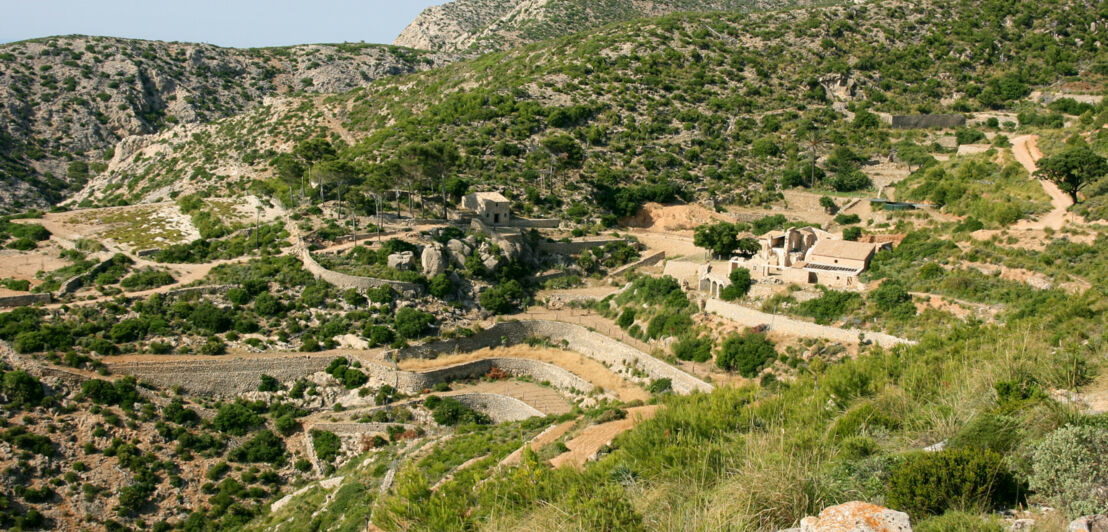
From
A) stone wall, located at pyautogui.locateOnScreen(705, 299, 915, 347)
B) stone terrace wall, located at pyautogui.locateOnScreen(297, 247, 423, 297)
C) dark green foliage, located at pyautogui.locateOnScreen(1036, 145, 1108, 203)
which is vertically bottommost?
stone wall, located at pyautogui.locateOnScreen(705, 299, 915, 347)

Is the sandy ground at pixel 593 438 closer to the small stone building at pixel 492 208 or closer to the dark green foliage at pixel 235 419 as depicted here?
the dark green foliage at pixel 235 419

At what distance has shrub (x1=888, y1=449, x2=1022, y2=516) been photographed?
8211 millimetres

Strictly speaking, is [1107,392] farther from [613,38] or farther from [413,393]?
[613,38]

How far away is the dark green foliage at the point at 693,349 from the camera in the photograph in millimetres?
31062

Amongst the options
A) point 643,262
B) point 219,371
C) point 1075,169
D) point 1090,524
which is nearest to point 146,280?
point 219,371

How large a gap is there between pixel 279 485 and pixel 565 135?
37201 millimetres

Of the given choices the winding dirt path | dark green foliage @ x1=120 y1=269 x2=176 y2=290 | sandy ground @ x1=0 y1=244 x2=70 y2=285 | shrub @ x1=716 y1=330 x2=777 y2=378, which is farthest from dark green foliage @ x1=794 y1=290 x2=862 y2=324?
sandy ground @ x1=0 y1=244 x2=70 y2=285

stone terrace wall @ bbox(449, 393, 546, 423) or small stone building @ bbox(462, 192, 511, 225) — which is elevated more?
small stone building @ bbox(462, 192, 511, 225)

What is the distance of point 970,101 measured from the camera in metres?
64.2

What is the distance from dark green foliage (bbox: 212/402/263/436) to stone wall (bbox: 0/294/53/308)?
1055 centimetres

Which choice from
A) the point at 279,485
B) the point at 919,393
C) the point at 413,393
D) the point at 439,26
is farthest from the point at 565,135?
the point at 439,26

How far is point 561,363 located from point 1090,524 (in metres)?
28.9

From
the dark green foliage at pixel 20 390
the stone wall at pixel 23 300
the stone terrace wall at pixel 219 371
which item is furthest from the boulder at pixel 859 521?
the stone wall at pixel 23 300

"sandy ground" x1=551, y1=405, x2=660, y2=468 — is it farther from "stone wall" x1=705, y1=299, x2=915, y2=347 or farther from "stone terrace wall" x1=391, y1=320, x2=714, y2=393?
"stone wall" x1=705, y1=299, x2=915, y2=347
